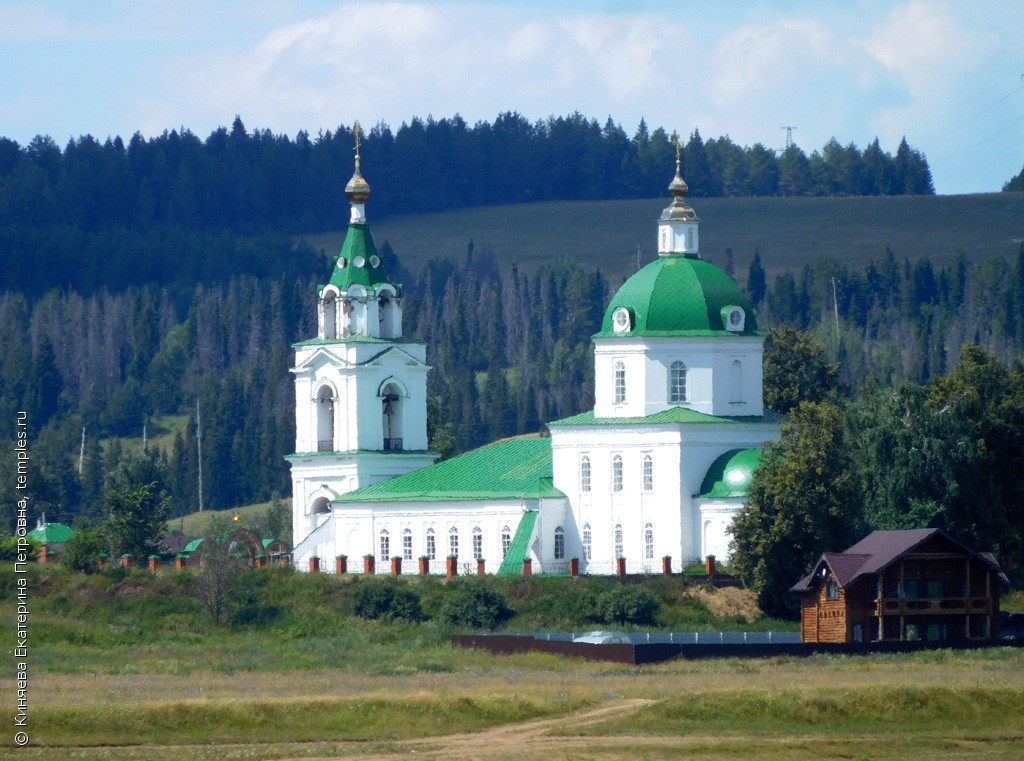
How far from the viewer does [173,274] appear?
186000 mm

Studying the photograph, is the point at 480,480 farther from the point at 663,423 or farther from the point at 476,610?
the point at 476,610

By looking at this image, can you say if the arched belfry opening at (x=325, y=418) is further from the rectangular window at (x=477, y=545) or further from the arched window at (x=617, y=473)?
the arched window at (x=617, y=473)

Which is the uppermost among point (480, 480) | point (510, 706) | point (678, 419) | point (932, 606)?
point (678, 419)

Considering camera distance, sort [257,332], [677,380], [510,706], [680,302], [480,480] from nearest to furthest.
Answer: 1. [510,706]
2. [677,380]
3. [680,302]
4. [480,480]
5. [257,332]

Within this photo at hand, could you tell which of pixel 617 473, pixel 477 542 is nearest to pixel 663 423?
pixel 617 473

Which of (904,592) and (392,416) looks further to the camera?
(392,416)

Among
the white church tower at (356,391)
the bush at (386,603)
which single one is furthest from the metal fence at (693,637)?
the white church tower at (356,391)

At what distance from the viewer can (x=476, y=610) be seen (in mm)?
60750

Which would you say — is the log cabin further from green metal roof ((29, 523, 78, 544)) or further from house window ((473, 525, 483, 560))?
green metal roof ((29, 523, 78, 544))

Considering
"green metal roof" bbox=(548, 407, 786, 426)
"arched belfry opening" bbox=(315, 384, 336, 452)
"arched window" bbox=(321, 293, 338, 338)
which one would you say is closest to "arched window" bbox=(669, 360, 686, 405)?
"green metal roof" bbox=(548, 407, 786, 426)

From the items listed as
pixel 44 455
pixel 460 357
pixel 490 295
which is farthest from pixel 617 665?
pixel 490 295

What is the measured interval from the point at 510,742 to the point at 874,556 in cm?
1772

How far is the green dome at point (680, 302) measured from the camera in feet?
222

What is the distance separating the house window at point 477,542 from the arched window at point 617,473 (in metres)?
4.00
